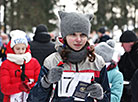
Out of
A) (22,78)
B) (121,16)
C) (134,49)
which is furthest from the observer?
(121,16)

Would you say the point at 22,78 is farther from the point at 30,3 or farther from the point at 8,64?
the point at 30,3

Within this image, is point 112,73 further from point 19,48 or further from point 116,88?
point 19,48

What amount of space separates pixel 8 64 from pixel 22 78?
0.32 meters

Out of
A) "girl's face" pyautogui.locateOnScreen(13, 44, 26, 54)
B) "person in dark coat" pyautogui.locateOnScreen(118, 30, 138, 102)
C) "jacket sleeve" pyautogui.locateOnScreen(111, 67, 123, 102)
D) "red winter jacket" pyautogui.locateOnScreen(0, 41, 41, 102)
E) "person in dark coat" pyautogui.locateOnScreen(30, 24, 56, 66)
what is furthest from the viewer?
"person in dark coat" pyautogui.locateOnScreen(30, 24, 56, 66)

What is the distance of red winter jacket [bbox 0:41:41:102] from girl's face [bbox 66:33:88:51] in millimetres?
1945

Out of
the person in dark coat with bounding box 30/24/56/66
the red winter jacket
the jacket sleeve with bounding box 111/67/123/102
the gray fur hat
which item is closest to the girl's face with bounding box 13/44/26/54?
the red winter jacket

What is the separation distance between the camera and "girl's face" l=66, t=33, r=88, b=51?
10.00 feet

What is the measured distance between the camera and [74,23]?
10.2 ft

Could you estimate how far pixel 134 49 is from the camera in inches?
235

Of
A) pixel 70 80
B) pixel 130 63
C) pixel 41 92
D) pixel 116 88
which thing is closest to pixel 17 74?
pixel 116 88

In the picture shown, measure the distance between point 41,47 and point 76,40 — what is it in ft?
13.3

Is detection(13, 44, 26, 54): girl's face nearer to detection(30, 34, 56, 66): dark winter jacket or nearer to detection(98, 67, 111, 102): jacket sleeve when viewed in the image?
detection(30, 34, 56, 66): dark winter jacket

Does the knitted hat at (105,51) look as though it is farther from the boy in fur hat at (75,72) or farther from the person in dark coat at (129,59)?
the boy in fur hat at (75,72)

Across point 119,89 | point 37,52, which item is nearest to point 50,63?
point 119,89
